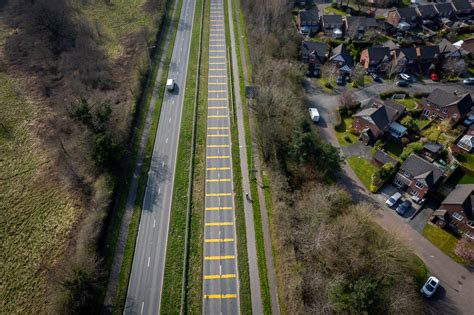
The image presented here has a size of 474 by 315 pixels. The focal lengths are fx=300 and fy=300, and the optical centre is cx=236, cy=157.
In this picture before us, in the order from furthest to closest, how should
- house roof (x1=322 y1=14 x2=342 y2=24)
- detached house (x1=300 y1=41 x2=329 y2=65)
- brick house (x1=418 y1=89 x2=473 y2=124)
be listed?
1. house roof (x1=322 y1=14 x2=342 y2=24)
2. detached house (x1=300 y1=41 x2=329 y2=65)
3. brick house (x1=418 y1=89 x2=473 y2=124)

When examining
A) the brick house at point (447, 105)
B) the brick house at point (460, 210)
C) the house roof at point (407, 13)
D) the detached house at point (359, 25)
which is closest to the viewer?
the brick house at point (460, 210)

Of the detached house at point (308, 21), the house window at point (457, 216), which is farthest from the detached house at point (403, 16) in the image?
the house window at point (457, 216)

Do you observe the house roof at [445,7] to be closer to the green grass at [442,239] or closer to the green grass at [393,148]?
the green grass at [393,148]

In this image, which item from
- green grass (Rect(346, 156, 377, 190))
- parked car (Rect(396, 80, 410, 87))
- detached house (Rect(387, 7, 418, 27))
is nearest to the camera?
green grass (Rect(346, 156, 377, 190))

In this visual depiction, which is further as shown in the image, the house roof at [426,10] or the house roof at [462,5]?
the house roof at [462,5]

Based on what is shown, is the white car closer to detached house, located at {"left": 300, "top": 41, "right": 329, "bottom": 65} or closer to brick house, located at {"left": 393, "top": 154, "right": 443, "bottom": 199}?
brick house, located at {"left": 393, "top": 154, "right": 443, "bottom": 199}

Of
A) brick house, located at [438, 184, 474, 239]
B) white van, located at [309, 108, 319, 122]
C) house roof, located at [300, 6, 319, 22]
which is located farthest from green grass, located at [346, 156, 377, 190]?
house roof, located at [300, 6, 319, 22]

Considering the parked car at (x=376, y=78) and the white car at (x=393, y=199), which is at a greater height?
the parked car at (x=376, y=78)
